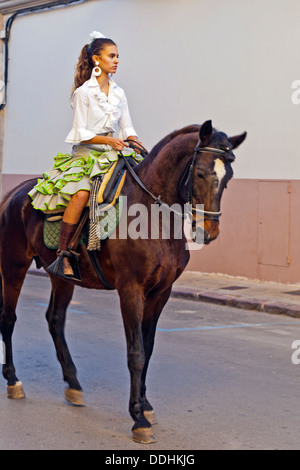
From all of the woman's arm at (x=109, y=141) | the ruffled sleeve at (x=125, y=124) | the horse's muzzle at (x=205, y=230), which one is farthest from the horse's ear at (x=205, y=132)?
the ruffled sleeve at (x=125, y=124)

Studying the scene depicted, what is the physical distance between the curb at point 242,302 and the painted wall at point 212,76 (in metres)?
1.38

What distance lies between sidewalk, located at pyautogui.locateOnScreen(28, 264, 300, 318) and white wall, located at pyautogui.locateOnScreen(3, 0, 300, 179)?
1781mm

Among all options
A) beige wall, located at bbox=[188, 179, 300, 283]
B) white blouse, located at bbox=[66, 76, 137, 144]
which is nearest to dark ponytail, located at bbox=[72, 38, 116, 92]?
white blouse, located at bbox=[66, 76, 137, 144]

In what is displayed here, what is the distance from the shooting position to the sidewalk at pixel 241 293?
36.3 ft

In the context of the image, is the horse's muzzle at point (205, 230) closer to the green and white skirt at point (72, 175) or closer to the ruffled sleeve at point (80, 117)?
the green and white skirt at point (72, 175)

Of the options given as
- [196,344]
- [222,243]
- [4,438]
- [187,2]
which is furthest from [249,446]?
[187,2]

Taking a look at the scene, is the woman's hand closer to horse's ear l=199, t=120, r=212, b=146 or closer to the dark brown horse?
the dark brown horse

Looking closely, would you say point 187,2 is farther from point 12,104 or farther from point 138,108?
point 12,104

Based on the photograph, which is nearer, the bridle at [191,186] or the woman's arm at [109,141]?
the bridle at [191,186]

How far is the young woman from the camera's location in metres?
5.97

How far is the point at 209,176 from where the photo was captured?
5152mm

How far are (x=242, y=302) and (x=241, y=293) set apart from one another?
695mm

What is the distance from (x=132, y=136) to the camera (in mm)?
6332

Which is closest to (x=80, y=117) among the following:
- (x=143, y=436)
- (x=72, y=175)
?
(x=72, y=175)
